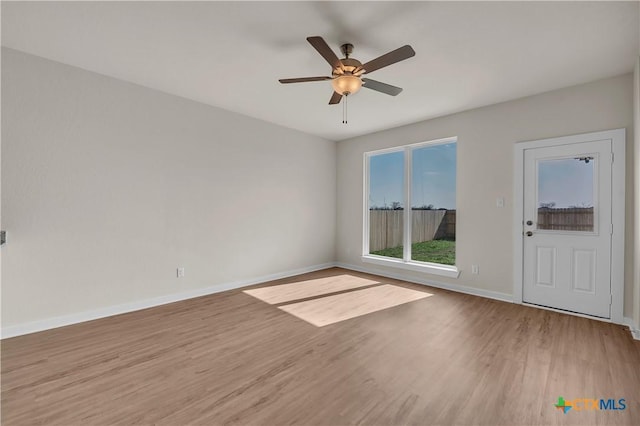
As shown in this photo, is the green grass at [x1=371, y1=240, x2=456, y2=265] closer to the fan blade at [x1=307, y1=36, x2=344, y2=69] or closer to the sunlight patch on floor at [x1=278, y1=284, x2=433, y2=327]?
the sunlight patch on floor at [x1=278, y1=284, x2=433, y2=327]

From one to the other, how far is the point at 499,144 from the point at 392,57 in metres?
2.52

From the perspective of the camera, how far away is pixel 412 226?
480cm

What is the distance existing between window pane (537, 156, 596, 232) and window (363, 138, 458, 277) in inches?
44.2

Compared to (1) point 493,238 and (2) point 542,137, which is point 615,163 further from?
(1) point 493,238

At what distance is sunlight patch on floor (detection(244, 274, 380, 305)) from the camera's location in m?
3.79

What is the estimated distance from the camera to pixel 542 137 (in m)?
3.42

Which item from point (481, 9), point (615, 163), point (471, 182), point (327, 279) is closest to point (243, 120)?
point (327, 279)

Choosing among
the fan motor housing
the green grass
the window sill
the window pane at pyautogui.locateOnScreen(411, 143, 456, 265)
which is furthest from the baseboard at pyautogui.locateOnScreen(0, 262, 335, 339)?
the fan motor housing

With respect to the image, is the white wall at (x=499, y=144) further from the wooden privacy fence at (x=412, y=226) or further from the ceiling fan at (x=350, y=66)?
the ceiling fan at (x=350, y=66)

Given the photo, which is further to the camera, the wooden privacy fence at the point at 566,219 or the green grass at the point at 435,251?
the green grass at the point at 435,251

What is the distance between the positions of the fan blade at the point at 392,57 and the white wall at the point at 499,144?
1.69 meters

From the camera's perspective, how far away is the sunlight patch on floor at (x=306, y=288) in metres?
3.79

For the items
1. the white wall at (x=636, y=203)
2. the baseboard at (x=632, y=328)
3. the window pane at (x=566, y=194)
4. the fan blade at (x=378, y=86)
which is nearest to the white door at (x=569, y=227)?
the window pane at (x=566, y=194)

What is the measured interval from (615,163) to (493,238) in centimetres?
147
